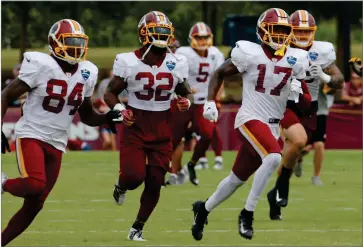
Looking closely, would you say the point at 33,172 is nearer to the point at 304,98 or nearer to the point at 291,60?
the point at 291,60

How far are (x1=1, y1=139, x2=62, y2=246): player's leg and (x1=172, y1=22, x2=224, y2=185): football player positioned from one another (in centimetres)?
499

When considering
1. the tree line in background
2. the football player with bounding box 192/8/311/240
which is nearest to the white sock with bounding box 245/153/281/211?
the football player with bounding box 192/8/311/240

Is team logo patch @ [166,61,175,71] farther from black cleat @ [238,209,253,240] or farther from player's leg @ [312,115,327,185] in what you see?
player's leg @ [312,115,327,185]

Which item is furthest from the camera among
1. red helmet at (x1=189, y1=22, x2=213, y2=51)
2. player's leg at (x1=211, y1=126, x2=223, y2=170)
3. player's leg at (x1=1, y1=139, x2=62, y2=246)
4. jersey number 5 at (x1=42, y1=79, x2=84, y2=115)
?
player's leg at (x1=211, y1=126, x2=223, y2=170)

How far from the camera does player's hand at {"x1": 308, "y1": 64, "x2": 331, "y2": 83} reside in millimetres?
10555

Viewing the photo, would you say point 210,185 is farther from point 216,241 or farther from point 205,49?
point 216,241

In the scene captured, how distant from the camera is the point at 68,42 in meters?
8.45

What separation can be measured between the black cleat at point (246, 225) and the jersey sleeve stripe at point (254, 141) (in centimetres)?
44

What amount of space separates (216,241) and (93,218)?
173 centimetres

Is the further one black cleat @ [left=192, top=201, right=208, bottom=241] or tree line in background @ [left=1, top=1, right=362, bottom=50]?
tree line in background @ [left=1, top=1, right=362, bottom=50]

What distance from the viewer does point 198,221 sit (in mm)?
9336

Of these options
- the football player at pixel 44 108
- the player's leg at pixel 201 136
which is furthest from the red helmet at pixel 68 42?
the player's leg at pixel 201 136

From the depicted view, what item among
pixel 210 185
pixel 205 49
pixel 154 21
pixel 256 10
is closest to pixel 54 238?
pixel 154 21

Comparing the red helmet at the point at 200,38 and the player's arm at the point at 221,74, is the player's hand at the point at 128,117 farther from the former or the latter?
the red helmet at the point at 200,38
